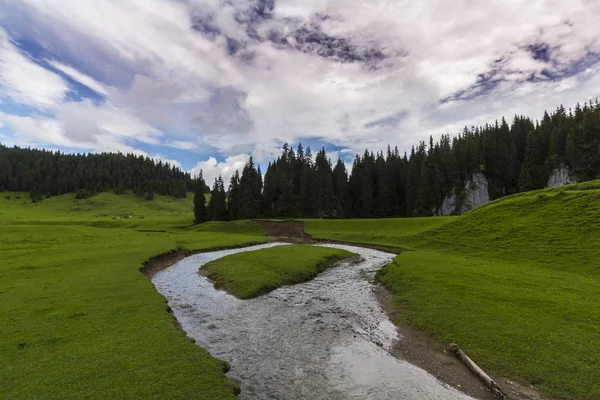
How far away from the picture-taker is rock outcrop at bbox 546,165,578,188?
105 metres

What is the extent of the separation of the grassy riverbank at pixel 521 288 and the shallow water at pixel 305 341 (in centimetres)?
388

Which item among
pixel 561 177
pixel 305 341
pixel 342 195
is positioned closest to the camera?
pixel 305 341

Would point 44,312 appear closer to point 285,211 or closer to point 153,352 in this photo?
point 153,352

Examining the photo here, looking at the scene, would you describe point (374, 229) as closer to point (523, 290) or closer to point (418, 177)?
point (523, 290)

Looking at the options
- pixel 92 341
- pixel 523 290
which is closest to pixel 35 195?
pixel 92 341

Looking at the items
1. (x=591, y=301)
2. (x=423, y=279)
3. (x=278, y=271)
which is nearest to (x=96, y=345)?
(x=278, y=271)

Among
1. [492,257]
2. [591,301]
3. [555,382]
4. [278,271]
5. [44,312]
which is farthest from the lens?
[492,257]

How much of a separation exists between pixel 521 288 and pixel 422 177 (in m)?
97.4

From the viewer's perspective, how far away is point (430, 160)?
418 feet

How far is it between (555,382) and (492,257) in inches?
1309

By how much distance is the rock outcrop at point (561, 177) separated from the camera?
104963 millimetres

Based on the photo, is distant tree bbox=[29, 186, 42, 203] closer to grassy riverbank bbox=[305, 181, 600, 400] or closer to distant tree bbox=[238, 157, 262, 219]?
distant tree bbox=[238, 157, 262, 219]

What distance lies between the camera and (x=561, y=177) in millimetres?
107500

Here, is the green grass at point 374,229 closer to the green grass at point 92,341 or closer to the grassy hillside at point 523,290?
the grassy hillside at point 523,290
